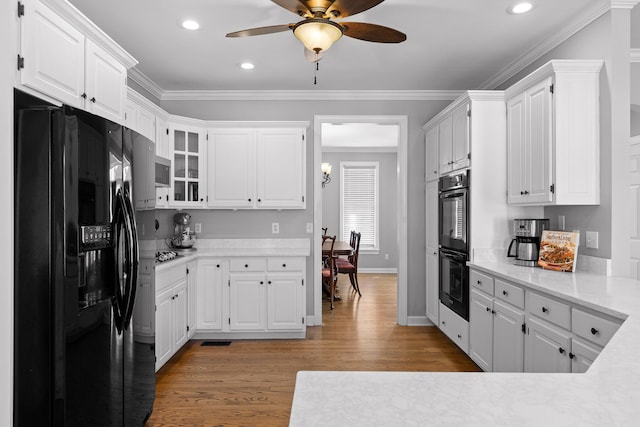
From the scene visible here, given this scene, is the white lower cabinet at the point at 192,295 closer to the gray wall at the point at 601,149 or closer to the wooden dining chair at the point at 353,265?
the wooden dining chair at the point at 353,265

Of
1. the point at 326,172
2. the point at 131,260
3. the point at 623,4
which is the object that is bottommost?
the point at 131,260

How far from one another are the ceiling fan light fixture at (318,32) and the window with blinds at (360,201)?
6.20 metres

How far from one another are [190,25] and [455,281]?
307 cm

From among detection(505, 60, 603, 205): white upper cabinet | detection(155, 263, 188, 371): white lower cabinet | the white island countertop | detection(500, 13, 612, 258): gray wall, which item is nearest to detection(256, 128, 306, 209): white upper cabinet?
detection(155, 263, 188, 371): white lower cabinet

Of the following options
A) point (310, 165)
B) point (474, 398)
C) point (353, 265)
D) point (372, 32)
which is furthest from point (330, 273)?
point (474, 398)

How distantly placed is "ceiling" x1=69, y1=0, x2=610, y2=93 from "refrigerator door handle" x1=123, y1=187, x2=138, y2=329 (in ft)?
5.04

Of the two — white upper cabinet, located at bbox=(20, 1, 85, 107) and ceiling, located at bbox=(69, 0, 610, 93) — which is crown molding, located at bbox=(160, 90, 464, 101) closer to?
ceiling, located at bbox=(69, 0, 610, 93)

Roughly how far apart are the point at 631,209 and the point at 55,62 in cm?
343

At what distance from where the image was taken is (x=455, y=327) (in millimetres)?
3482

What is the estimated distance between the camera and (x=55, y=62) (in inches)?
70.5

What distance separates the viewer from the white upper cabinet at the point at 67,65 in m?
1.62

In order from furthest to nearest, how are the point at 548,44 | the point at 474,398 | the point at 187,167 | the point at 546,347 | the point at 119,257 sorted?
the point at 187,167 < the point at 548,44 < the point at 546,347 < the point at 119,257 < the point at 474,398

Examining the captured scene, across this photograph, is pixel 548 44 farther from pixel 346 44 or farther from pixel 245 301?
pixel 245 301

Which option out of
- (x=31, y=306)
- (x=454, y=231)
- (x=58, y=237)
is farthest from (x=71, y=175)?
(x=454, y=231)
